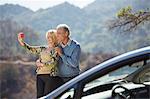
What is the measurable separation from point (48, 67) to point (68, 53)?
325mm

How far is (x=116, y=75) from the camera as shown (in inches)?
115

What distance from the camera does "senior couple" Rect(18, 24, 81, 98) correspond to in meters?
4.66

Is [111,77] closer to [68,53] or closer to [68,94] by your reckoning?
[68,94]

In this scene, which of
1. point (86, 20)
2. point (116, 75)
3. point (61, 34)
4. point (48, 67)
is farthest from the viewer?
point (86, 20)

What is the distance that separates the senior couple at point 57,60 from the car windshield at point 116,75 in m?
1.66

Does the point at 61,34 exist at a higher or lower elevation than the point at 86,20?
lower

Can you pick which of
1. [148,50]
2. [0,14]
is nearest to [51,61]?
[148,50]

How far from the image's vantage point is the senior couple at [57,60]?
466 centimetres

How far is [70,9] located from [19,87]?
5.37ft

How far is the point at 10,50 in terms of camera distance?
7.23 meters

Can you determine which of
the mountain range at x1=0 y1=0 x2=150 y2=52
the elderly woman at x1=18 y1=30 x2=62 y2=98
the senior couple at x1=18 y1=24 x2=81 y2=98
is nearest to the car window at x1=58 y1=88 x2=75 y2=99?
the senior couple at x1=18 y1=24 x2=81 y2=98

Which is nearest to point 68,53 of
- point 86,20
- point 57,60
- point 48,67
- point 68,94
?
point 57,60

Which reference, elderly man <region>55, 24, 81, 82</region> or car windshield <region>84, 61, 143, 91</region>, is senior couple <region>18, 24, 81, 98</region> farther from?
car windshield <region>84, 61, 143, 91</region>

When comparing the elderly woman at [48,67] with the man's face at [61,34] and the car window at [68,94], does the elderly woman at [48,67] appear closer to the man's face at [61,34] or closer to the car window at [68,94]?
the man's face at [61,34]
